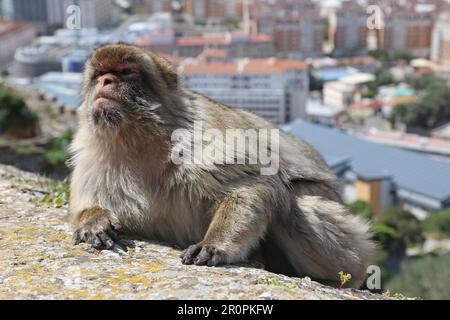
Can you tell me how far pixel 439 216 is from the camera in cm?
1744

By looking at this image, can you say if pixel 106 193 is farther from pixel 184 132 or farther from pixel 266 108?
pixel 266 108

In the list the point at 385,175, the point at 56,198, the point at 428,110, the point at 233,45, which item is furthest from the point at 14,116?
the point at 233,45

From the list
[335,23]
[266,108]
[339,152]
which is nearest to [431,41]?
[335,23]

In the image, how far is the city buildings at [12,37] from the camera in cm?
4456

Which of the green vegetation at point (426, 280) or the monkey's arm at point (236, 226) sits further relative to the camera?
the green vegetation at point (426, 280)

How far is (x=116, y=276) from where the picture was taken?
80.3 inches

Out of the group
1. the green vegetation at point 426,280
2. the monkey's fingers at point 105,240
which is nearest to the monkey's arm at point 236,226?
the monkey's fingers at point 105,240

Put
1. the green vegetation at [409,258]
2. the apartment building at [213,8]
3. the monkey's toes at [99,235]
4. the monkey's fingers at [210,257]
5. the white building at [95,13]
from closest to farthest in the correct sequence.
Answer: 1. the monkey's fingers at [210,257]
2. the monkey's toes at [99,235]
3. the green vegetation at [409,258]
4. the white building at [95,13]
5. the apartment building at [213,8]

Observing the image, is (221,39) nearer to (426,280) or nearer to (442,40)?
(442,40)

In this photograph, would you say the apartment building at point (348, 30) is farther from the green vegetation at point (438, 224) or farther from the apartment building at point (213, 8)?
the green vegetation at point (438, 224)

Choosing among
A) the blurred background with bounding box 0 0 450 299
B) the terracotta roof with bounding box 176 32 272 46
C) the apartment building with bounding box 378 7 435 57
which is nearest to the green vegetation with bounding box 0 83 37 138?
the blurred background with bounding box 0 0 450 299

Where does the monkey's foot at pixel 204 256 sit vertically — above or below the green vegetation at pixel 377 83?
above

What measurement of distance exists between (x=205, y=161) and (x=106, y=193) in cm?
40

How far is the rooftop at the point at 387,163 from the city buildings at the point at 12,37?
27.6 meters
